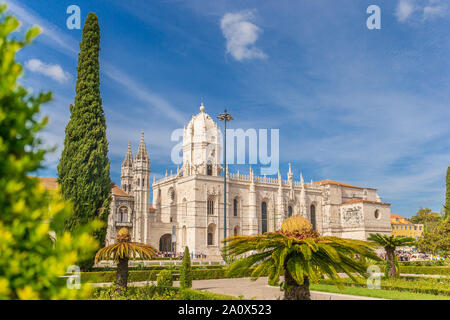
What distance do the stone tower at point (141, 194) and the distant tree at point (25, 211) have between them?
44.4 metres

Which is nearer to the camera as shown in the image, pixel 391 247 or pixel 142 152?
pixel 391 247

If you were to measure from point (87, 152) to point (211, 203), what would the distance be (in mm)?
30021

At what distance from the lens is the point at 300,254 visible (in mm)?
6836

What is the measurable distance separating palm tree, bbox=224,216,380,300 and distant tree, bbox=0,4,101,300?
4.68m

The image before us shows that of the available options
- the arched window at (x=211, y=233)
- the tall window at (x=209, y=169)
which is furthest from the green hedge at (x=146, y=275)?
the tall window at (x=209, y=169)

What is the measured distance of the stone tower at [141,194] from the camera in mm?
45344

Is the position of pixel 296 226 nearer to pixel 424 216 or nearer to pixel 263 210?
pixel 263 210

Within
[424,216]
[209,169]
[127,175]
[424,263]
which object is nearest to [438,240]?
[424,263]

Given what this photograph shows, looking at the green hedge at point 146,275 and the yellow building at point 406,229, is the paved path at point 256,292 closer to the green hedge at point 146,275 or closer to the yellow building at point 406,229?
the green hedge at point 146,275

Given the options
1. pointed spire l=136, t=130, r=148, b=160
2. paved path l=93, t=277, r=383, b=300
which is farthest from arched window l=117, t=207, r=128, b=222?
paved path l=93, t=277, r=383, b=300

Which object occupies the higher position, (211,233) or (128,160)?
(128,160)
